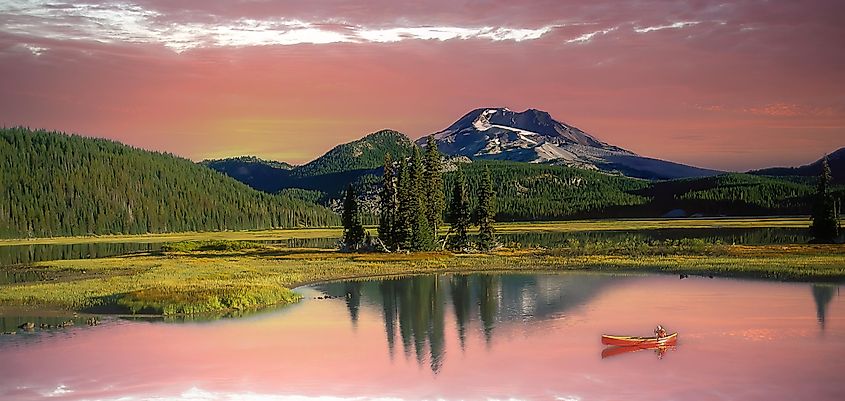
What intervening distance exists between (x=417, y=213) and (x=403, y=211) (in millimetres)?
1862

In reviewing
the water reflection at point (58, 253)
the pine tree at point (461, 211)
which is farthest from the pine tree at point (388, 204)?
the water reflection at point (58, 253)

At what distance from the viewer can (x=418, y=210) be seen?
102 meters

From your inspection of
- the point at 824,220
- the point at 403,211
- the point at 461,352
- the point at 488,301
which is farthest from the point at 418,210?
the point at 461,352

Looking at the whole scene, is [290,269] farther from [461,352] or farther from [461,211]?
[461,352]

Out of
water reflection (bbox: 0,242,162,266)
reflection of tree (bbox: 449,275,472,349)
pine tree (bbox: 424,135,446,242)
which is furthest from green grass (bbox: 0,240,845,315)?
water reflection (bbox: 0,242,162,266)

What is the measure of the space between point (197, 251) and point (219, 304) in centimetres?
7201

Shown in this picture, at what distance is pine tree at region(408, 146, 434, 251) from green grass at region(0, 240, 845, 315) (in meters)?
5.59

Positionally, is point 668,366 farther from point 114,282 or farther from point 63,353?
point 114,282

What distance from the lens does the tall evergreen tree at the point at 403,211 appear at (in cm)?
10069

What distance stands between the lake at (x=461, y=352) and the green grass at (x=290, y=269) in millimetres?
4765

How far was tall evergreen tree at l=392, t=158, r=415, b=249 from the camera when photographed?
330 feet

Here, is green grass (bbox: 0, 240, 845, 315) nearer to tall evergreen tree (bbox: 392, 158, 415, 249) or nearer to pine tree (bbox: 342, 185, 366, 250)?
tall evergreen tree (bbox: 392, 158, 415, 249)

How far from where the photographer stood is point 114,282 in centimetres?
6762

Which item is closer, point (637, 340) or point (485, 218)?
point (637, 340)
